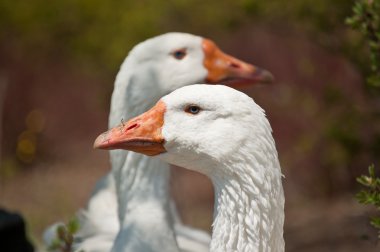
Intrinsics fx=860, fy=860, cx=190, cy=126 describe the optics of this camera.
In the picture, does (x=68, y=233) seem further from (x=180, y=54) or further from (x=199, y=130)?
(x=180, y=54)

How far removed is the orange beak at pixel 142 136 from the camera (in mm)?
3969

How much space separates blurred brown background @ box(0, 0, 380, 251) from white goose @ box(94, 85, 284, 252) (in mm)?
2839

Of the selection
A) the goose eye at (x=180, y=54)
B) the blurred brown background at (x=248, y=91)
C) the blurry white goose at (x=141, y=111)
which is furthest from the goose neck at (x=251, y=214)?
the blurred brown background at (x=248, y=91)

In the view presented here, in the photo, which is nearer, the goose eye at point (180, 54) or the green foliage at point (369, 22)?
the green foliage at point (369, 22)

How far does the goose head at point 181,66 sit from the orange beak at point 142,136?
1550mm

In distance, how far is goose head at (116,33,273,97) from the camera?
18.3ft

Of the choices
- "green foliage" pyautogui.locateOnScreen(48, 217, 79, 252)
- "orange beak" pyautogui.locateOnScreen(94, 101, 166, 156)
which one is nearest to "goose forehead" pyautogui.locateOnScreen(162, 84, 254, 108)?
"orange beak" pyautogui.locateOnScreen(94, 101, 166, 156)

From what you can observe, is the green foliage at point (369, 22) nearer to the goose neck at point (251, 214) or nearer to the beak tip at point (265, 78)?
the beak tip at point (265, 78)

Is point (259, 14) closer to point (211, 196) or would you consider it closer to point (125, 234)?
point (125, 234)

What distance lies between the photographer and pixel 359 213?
33.8ft

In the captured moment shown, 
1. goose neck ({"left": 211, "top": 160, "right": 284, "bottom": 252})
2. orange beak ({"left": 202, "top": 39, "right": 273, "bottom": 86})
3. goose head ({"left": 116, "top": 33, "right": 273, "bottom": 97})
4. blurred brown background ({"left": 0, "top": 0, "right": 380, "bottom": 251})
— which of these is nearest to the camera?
goose neck ({"left": 211, "top": 160, "right": 284, "bottom": 252})

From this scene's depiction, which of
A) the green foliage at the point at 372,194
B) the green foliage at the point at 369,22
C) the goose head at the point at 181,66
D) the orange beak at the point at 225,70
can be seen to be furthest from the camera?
A: the orange beak at the point at 225,70

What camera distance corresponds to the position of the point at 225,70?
19.4 ft

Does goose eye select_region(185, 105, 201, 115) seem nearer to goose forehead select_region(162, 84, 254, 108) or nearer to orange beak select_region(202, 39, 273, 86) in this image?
goose forehead select_region(162, 84, 254, 108)
